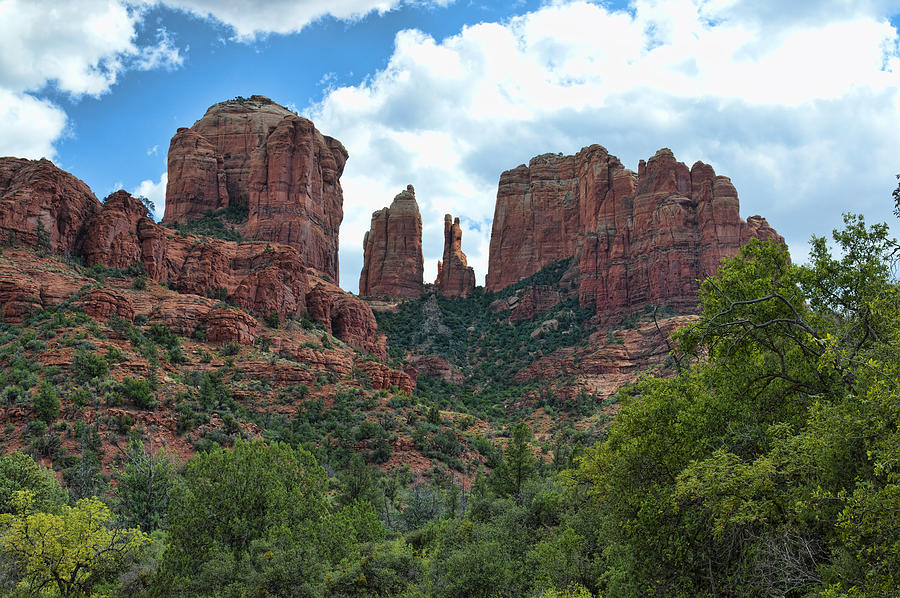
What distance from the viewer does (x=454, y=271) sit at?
406ft

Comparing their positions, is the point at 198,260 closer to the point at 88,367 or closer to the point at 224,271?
the point at 224,271

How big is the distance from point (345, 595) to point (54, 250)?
176ft

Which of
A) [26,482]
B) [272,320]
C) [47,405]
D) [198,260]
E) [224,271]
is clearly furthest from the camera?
[224,271]

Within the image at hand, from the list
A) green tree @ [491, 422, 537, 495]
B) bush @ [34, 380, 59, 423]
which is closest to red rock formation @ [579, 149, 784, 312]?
green tree @ [491, 422, 537, 495]

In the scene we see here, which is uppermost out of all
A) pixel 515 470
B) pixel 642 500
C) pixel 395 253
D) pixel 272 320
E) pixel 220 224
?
pixel 395 253

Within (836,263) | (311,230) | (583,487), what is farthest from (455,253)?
(836,263)

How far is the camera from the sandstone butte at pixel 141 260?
175 feet

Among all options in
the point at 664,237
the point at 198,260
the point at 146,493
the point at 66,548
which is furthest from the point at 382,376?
the point at 664,237

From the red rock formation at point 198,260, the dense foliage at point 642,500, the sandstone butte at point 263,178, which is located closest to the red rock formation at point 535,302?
the sandstone butte at point 263,178

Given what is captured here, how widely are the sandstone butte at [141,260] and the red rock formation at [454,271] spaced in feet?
145

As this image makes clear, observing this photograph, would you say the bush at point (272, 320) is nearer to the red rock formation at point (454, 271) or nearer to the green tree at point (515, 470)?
the green tree at point (515, 470)

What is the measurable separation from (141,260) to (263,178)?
3570 cm

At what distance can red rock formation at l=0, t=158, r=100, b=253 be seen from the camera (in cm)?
5644

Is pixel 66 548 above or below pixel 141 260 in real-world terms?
below
